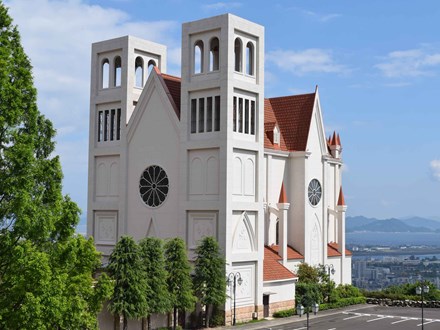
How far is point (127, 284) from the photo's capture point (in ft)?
138

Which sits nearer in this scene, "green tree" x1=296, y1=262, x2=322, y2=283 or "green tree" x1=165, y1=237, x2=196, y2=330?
"green tree" x1=165, y1=237, x2=196, y2=330

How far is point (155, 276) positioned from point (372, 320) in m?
20.3

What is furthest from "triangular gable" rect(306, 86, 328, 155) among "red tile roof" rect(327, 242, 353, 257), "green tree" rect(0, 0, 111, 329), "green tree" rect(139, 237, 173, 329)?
"green tree" rect(0, 0, 111, 329)

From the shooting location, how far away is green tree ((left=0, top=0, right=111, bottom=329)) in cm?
2462

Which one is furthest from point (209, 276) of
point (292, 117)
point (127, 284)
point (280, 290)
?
point (292, 117)

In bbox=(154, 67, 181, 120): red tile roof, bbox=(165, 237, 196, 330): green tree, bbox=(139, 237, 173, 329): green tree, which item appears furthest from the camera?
bbox=(154, 67, 181, 120): red tile roof

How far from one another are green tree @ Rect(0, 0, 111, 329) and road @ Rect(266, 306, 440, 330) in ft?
86.0

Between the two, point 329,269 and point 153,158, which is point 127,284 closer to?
point 153,158

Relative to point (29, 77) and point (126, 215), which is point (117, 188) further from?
point (29, 77)

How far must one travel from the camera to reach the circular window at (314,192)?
217 feet

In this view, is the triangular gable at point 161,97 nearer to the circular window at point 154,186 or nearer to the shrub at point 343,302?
the circular window at point 154,186

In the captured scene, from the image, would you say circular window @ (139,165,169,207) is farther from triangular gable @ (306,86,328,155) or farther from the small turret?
the small turret

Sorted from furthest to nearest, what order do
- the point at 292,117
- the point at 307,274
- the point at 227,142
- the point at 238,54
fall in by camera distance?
the point at 292,117 → the point at 307,274 → the point at 238,54 → the point at 227,142

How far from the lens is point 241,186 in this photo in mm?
53188
